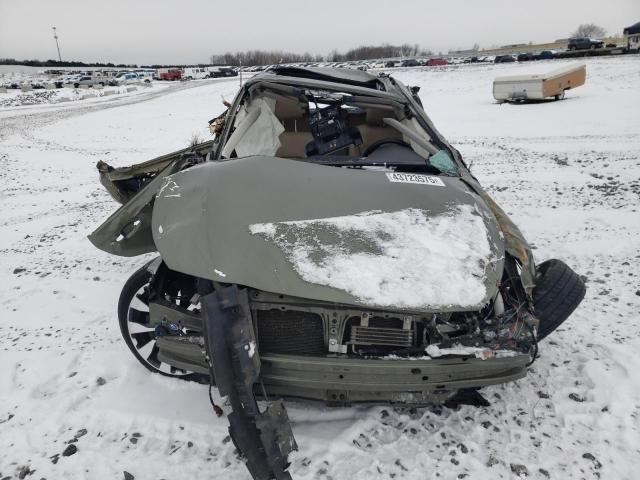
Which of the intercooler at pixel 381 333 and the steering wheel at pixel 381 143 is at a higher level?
the steering wheel at pixel 381 143

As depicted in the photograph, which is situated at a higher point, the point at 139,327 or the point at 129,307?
the point at 129,307

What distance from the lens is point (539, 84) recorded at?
49.4ft

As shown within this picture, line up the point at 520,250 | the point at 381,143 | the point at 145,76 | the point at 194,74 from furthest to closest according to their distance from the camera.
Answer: the point at 194,74
the point at 145,76
the point at 381,143
the point at 520,250

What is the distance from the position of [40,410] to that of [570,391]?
326cm

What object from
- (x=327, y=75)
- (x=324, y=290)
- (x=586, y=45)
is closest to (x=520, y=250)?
(x=324, y=290)

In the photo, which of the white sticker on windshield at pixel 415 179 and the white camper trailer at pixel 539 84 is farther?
Answer: the white camper trailer at pixel 539 84

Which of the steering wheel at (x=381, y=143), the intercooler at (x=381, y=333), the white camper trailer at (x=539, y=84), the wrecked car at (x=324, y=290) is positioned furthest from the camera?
the white camper trailer at (x=539, y=84)

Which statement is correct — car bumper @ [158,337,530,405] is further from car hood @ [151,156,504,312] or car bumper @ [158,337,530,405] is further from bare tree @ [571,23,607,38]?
bare tree @ [571,23,607,38]

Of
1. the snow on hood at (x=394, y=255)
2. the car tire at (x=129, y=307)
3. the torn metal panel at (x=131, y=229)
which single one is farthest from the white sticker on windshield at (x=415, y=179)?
the car tire at (x=129, y=307)

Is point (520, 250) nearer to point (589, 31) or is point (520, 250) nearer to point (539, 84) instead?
point (539, 84)

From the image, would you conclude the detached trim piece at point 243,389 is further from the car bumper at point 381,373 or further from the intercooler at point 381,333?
the intercooler at point 381,333

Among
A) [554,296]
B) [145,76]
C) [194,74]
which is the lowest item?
[554,296]

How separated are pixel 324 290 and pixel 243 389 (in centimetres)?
57

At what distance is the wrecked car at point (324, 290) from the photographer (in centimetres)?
200
